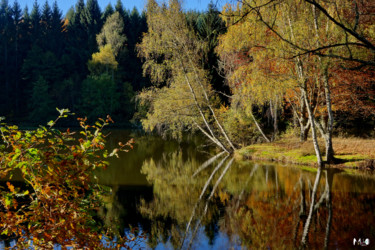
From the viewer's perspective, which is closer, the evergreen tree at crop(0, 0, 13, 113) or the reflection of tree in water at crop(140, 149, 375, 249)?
the reflection of tree in water at crop(140, 149, 375, 249)

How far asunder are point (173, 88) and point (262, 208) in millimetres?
11930

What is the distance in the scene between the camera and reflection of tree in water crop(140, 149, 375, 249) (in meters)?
6.54

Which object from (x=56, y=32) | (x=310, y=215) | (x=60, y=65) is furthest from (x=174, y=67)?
(x=56, y=32)

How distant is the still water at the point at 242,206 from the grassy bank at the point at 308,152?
1.27 meters

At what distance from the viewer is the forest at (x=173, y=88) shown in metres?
3.65

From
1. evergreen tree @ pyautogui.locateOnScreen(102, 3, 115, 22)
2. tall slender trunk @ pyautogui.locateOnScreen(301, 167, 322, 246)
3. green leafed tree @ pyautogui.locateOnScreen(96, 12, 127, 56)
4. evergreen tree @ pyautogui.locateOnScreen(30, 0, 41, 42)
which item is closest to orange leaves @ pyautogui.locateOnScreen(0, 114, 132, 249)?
tall slender trunk @ pyautogui.locateOnScreen(301, 167, 322, 246)

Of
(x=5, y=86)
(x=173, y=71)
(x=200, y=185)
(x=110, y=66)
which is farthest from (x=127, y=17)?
(x=200, y=185)

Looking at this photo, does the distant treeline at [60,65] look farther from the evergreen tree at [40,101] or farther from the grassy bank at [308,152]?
the grassy bank at [308,152]

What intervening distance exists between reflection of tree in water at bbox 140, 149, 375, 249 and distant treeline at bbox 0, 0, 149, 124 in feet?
100

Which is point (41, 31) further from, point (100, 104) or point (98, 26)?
point (100, 104)

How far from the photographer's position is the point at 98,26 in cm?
5194

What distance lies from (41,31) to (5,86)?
31.8 feet

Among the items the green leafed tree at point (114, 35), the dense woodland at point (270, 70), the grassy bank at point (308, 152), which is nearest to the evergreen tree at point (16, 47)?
the green leafed tree at point (114, 35)

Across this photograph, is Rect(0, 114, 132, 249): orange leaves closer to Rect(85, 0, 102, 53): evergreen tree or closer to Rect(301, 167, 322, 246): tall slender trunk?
Rect(301, 167, 322, 246): tall slender trunk
